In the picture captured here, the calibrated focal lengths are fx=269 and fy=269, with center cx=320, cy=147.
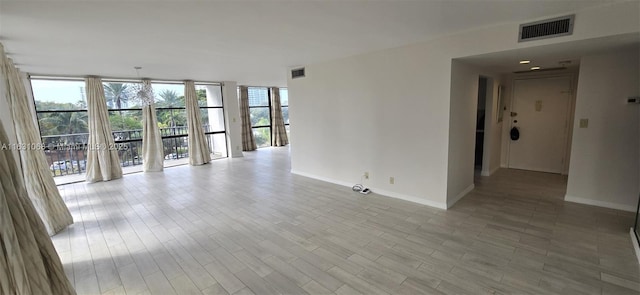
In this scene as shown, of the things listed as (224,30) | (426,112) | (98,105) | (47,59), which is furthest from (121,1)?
(98,105)

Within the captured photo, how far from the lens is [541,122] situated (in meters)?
5.40

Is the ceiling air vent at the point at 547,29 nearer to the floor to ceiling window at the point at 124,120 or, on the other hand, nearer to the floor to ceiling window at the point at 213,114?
the floor to ceiling window at the point at 124,120

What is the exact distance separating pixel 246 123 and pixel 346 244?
771 centimetres

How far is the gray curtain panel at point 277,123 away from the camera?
34.0 ft

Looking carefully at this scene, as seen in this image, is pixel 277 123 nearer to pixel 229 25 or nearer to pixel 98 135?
pixel 98 135

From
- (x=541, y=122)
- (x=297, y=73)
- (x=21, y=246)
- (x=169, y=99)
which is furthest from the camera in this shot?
(x=169, y=99)

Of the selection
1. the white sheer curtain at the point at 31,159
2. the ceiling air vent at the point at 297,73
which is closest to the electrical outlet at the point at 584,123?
the ceiling air vent at the point at 297,73

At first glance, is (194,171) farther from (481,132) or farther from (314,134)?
(481,132)

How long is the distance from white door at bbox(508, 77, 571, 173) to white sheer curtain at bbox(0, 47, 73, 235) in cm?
792

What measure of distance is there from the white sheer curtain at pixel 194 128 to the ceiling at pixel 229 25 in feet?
9.83

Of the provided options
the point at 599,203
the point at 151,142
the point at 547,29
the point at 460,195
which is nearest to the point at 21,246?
the point at 547,29

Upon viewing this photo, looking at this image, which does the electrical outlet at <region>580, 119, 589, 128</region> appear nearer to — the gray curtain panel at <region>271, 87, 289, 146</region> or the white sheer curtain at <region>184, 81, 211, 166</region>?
the white sheer curtain at <region>184, 81, 211, 166</region>

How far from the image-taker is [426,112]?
12.3 feet

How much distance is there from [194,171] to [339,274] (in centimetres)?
556
